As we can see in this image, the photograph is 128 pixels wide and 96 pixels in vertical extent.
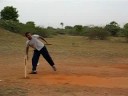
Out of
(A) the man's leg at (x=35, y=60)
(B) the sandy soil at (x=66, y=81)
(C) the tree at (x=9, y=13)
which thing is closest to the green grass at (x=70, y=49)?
(B) the sandy soil at (x=66, y=81)

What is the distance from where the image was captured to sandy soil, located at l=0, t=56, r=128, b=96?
1059 cm

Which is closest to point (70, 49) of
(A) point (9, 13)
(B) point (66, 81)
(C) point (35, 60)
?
(C) point (35, 60)

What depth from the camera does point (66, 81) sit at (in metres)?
12.5

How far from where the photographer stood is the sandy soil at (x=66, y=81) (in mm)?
10594

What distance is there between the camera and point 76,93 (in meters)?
10.5

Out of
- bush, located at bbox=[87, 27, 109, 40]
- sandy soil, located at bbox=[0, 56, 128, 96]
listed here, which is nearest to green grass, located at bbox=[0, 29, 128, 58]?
sandy soil, located at bbox=[0, 56, 128, 96]

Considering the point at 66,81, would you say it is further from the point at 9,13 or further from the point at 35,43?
the point at 9,13

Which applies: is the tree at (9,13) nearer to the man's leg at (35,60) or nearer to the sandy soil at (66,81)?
the sandy soil at (66,81)

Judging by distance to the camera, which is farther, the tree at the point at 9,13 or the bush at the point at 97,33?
the tree at the point at 9,13

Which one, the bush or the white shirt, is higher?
the white shirt

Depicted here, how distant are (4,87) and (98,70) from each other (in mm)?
5329

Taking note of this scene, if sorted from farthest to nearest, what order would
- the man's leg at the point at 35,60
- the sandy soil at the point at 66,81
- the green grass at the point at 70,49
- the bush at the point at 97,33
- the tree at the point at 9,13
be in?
the tree at the point at 9,13 < the bush at the point at 97,33 < the green grass at the point at 70,49 < the man's leg at the point at 35,60 < the sandy soil at the point at 66,81

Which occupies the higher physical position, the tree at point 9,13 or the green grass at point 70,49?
the tree at point 9,13

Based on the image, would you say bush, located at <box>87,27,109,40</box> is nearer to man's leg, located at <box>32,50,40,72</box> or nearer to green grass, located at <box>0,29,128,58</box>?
green grass, located at <box>0,29,128,58</box>
